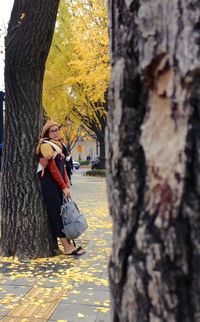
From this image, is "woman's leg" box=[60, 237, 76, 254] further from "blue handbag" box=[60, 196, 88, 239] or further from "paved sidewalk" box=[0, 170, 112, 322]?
"blue handbag" box=[60, 196, 88, 239]

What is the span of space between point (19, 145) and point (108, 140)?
4.59m

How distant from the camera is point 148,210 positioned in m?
1.25

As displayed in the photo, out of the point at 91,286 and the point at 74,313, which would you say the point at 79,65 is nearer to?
the point at 91,286

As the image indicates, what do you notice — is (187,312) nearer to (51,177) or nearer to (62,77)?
(51,177)

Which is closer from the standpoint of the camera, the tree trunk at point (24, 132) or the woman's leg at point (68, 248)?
the tree trunk at point (24, 132)

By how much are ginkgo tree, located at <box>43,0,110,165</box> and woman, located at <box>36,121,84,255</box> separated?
12.6 metres

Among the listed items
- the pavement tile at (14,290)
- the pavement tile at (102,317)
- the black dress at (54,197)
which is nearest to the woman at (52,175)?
the black dress at (54,197)

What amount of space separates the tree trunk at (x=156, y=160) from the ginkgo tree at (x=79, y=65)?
672 inches

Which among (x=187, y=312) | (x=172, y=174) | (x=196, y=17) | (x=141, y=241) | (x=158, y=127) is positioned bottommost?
(x=187, y=312)

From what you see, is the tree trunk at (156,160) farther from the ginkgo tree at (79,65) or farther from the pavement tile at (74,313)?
the ginkgo tree at (79,65)

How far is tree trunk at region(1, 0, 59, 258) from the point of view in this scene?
5.76 meters

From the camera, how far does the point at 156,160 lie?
4.07 feet

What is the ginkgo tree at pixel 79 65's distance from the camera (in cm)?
1858

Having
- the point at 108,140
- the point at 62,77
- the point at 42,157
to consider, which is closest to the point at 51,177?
the point at 42,157
